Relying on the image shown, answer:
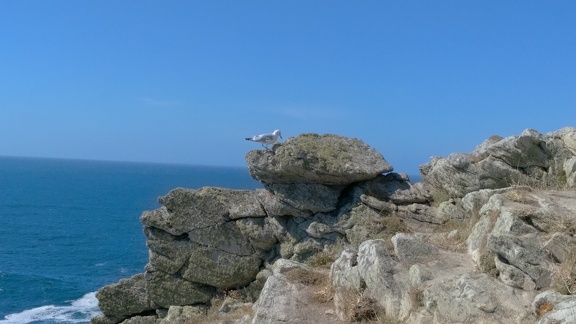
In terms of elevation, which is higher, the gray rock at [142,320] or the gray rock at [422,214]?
the gray rock at [422,214]

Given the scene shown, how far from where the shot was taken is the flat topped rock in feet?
71.2

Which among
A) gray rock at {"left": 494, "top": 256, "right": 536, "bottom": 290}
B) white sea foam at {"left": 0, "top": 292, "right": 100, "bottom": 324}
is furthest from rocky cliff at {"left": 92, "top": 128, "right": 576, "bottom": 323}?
white sea foam at {"left": 0, "top": 292, "right": 100, "bottom": 324}

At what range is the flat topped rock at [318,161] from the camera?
21688 mm

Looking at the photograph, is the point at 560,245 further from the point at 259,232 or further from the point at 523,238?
the point at 259,232

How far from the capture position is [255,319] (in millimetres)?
12664

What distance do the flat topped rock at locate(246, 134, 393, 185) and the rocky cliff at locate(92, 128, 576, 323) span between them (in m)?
0.06

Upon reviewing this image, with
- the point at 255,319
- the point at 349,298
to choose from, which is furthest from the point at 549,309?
the point at 255,319

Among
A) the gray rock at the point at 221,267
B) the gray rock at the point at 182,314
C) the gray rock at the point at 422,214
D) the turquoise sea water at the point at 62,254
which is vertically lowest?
the turquoise sea water at the point at 62,254

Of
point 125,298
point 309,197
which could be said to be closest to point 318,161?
point 309,197

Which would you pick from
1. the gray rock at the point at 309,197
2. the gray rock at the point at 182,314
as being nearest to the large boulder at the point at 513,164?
the gray rock at the point at 309,197

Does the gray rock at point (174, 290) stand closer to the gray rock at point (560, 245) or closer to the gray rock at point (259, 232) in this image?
the gray rock at point (259, 232)

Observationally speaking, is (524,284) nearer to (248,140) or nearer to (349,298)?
(349,298)

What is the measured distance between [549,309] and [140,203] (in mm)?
111027

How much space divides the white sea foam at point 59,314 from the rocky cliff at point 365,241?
17977 millimetres
